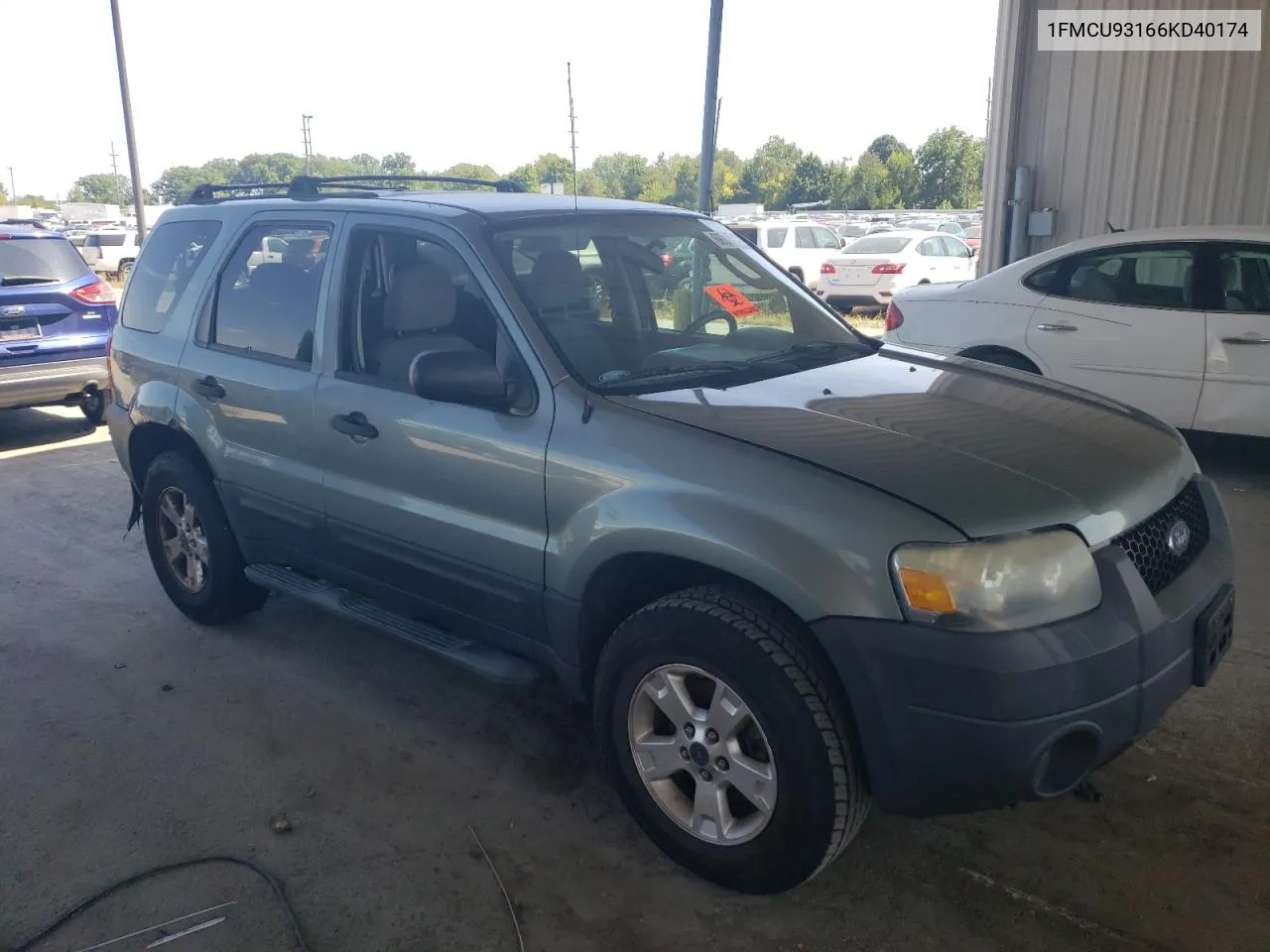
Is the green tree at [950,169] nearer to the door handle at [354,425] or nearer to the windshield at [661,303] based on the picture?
the windshield at [661,303]

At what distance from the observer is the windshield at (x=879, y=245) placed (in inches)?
728

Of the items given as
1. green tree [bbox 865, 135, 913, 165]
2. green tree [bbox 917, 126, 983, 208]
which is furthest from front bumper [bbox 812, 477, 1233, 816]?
green tree [bbox 865, 135, 913, 165]

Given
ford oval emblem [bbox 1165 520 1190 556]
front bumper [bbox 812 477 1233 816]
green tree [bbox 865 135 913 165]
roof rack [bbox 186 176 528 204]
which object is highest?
green tree [bbox 865 135 913 165]

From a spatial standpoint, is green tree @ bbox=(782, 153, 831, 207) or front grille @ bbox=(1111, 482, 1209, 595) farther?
green tree @ bbox=(782, 153, 831, 207)

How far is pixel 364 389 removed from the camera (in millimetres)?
3656

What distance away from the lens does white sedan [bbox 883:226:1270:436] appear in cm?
648

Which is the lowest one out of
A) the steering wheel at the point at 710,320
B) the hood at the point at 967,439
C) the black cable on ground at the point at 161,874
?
the black cable on ground at the point at 161,874

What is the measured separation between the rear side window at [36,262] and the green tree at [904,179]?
6906 cm

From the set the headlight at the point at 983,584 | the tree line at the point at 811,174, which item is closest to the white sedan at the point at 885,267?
the headlight at the point at 983,584

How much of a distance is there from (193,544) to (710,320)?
8.40 ft

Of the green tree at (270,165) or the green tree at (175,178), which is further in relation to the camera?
the green tree at (175,178)

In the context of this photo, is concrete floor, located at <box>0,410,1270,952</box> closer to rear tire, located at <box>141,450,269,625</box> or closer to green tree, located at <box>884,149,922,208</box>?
rear tire, located at <box>141,450,269,625</box>

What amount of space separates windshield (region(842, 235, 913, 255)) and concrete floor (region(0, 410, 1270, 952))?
14.7m

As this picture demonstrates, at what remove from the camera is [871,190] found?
72.3 meters
